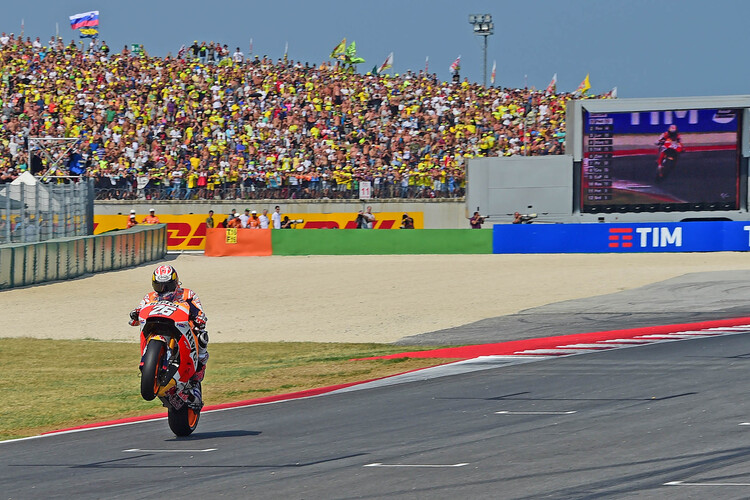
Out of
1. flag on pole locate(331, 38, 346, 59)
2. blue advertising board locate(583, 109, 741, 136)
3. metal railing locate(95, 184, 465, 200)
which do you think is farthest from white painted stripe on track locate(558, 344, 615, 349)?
flag on pole locate(331, 38, 346, 59)

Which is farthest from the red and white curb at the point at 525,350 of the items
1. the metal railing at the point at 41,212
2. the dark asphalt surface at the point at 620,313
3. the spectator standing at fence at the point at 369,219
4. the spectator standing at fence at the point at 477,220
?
the spectator standing at fence at the point at 369,219

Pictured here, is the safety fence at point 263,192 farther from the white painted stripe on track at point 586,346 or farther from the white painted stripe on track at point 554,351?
the white painted stripe on track at point 554,351

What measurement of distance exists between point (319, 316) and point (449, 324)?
10.2ft

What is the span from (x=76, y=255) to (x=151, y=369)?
21.7 m

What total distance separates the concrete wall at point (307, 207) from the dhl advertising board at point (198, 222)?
263 mm

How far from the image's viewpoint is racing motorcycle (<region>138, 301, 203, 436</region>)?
8.46 meters

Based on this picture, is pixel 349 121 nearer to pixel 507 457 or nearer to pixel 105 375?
pixel 105 375

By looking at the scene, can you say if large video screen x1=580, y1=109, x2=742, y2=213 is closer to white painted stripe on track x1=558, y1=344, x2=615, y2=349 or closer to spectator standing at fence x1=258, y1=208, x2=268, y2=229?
spectator standing at fence x1=258, y1=208, x2=268, y2=229

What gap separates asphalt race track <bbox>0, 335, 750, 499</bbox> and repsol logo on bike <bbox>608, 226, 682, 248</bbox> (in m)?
21.7

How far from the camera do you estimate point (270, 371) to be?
572 inches

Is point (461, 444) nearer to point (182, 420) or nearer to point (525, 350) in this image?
point (182, 420)

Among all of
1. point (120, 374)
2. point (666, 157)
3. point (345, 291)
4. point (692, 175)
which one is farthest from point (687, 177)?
point (120, 374)

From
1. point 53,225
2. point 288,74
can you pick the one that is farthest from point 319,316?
point 288,74

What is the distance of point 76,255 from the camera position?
95.6ft
